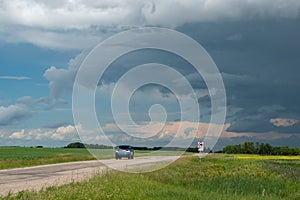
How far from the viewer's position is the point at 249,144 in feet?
473

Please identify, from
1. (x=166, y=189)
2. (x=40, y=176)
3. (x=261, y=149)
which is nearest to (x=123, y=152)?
(x=40, y=176)

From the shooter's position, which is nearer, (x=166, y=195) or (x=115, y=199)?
(x=115, y=199)

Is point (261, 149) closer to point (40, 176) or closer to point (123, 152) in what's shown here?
point (123, 152)

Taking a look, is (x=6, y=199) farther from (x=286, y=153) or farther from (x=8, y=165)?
(x=286, y=153)

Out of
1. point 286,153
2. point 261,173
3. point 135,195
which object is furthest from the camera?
point 286,153

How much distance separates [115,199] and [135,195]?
1384 mm

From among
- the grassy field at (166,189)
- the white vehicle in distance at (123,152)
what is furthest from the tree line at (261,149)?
the grassy field at (166,189)

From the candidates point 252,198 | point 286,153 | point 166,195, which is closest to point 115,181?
point 166,195

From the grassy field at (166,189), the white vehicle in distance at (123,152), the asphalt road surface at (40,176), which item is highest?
the white vehicle in distance at (123,152)

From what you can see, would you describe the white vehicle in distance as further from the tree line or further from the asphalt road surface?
the tree line

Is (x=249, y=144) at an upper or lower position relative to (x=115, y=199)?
upper

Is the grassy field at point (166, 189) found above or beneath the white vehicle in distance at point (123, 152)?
beneath

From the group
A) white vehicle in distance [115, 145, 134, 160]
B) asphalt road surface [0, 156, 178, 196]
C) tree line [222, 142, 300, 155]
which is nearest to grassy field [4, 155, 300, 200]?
asphalt road surface [0, 156, 178, 196]

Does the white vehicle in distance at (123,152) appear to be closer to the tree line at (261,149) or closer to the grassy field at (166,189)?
the grassy field at (166,189)
